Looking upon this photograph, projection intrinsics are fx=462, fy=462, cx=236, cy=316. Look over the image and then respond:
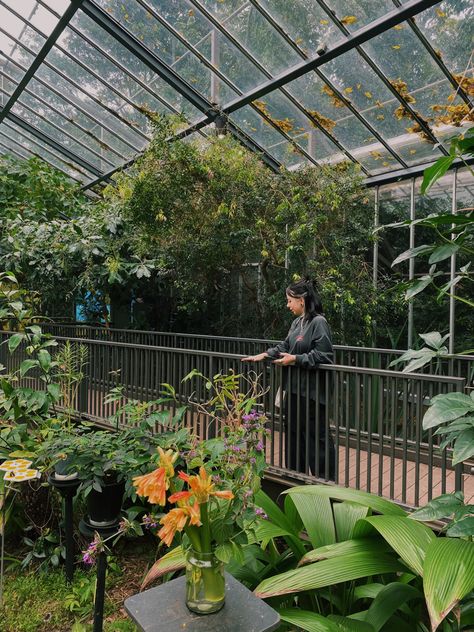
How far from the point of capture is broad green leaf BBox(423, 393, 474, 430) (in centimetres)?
158

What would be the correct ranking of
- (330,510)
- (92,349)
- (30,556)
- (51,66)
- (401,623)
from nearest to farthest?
(401,623) → (330,510) → (30,556) → (92,349) → (51,66)

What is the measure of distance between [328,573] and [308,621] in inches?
8.0

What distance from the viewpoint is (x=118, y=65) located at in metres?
7.23

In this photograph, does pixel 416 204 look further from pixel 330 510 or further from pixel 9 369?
pixel 9 369

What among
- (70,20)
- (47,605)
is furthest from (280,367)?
(70,20)

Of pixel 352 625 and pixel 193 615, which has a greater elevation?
pixel 193 615

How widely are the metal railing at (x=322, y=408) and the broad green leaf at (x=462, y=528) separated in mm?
1093

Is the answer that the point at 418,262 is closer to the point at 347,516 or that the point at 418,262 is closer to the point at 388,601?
the point at 347,516

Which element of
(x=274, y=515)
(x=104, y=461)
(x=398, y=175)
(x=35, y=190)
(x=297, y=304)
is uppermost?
(x=35, y=190)

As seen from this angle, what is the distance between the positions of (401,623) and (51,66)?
29.8 feet

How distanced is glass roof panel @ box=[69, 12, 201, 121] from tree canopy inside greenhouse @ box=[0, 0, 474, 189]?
0.02 metres

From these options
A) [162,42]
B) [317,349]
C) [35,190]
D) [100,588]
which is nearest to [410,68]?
[162,42]

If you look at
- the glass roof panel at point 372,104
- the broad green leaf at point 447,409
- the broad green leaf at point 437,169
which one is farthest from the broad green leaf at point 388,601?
the glass roof panel at point 372,104

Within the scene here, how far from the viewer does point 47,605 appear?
3039mm
